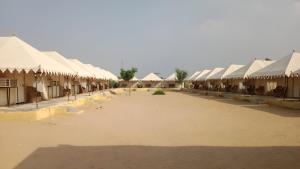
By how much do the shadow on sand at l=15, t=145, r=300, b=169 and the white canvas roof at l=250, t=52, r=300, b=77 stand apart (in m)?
14.7

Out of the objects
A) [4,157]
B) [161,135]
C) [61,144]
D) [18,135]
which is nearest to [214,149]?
[161,135]

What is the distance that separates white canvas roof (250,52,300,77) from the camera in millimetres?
20700

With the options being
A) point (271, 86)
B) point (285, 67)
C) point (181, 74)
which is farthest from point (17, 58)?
point (181, 74)

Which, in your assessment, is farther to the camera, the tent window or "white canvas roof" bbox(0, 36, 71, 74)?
the tent window

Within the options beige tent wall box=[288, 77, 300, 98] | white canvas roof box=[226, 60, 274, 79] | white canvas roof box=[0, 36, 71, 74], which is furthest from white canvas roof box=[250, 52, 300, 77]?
white canvas roof box=[0, 36, 71, 74]

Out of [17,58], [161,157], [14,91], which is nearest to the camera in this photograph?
[161,157]

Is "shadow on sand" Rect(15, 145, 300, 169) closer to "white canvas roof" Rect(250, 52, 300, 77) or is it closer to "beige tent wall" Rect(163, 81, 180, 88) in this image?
"white canvas roof" Rect(250, 52, 300, 77)

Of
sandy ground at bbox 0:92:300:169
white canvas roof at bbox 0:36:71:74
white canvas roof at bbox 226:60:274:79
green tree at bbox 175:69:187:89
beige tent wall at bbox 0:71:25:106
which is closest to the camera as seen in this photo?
sandy ground at bbox 0:92:300:169

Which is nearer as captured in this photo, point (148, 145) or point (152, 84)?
point (148, 145)

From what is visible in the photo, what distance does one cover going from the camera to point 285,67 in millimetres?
21203

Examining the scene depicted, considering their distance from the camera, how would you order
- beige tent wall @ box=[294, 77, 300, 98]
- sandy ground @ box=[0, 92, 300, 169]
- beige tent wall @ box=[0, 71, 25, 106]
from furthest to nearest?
beige tent wall @ box=[294, 77, 300, 98]
beige tent wall @ box=[0, 71, 25, 106]
sandy ground @ box=[0, 92, 300, 169]

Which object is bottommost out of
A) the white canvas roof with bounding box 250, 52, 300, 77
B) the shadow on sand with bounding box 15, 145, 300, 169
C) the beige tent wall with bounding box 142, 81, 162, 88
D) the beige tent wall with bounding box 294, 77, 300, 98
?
the shadow on sand with bounding box 15, 145, 300, 169

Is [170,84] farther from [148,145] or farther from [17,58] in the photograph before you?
[148,145]

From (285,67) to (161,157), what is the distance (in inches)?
682
